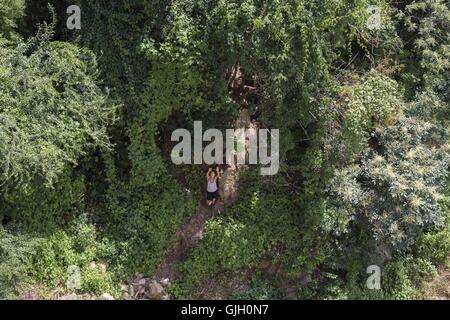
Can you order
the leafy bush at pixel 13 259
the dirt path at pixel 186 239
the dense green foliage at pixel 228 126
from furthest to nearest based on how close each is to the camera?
the dirt path at pixel 186 239, the dense green foliage at pixel 228 126, the leafy bush at pixel 13 259

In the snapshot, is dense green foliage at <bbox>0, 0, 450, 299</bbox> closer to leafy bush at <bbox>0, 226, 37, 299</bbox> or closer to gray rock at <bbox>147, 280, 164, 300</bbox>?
leafy bush at <bbox>0, 226, 37, 299</bbox>

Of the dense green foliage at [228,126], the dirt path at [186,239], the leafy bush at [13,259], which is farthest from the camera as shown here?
the dirt path at [186,239]

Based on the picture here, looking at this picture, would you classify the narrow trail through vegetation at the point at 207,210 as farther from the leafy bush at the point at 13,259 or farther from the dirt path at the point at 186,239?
the leafy bush at the point at 13,259

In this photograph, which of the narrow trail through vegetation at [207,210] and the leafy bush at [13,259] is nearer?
the leafy bush at [13,259]

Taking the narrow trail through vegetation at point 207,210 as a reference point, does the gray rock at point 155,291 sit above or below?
below

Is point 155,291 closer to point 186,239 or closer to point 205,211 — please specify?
point 186,239

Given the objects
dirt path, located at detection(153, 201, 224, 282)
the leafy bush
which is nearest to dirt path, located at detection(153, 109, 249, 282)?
dirt path, located at detection(153, 201, 224, 282)

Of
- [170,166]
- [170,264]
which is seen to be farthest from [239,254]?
[170,166]

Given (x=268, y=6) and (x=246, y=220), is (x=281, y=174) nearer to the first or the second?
(x=246, y=220)

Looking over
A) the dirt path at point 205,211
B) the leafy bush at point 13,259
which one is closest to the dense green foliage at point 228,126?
the leafy bush at point 13,259

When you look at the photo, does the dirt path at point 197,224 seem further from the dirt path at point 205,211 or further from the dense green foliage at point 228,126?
the dense green foliage at point 228,126
